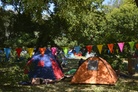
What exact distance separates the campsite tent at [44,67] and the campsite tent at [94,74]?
56.8 inches

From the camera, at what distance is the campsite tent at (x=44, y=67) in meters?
12.9

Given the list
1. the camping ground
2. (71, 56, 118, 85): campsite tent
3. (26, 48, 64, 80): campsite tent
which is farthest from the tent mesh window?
(26, 48, 64, 80): campsite tent

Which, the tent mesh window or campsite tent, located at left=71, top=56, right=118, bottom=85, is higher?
the tent mesh window

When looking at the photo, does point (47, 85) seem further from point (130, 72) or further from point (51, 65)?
point (130, 72)

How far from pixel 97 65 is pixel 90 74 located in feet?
1.96

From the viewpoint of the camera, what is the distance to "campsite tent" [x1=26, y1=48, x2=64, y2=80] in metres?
12.9

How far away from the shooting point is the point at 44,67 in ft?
43.1

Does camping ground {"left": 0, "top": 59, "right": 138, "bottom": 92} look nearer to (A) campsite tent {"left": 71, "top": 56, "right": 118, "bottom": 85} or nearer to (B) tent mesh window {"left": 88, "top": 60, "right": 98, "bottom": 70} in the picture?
(A) campsite tent {"left": 71, "top": 56, "right": 118, "bottom": 85}

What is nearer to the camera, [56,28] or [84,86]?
[84,86]

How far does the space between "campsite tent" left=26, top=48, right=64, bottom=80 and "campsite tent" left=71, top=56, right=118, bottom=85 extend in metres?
1.44

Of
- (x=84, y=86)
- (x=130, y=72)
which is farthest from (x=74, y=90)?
(x=130, y=72)

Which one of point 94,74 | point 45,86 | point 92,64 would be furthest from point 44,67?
point 94,74

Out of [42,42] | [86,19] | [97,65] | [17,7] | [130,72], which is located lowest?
[130,72]

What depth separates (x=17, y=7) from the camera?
67.8 feet
